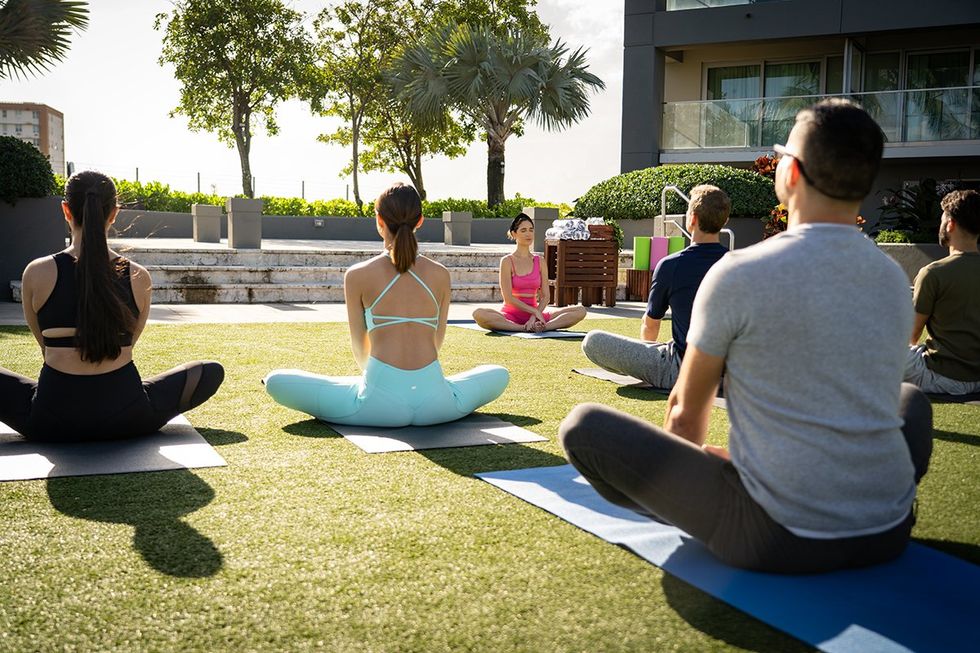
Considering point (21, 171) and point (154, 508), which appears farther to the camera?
point (21, 171)

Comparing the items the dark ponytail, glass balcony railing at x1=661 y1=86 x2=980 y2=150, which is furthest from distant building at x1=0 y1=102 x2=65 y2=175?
the dark ponytail

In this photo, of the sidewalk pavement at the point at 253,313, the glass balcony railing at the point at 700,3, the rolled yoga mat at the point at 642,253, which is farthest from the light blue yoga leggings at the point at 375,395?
the glass balcony railing at the point at 700,3

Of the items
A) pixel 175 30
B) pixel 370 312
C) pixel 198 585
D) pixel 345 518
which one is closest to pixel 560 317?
pixel 370 312

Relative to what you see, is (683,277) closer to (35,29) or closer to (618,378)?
(618,378)

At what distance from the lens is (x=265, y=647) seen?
245cm

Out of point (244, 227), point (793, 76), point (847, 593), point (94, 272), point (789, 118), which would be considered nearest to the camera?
point (847, 593)

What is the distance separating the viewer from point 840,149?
257 centimetres

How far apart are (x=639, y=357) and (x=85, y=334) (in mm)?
3727

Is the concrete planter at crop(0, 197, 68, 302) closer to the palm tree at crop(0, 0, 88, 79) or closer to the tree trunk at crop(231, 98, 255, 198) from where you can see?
the palm tree at crop(0, 0, 88, 79)

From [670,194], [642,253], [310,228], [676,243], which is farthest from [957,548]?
[310,228]

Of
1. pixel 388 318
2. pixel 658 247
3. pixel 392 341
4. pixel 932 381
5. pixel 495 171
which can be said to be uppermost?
pixel 495 171

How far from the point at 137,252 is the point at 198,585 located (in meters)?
12.9

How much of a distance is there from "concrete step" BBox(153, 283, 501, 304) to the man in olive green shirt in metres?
9.88

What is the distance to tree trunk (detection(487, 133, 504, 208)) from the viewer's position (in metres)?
31.1
